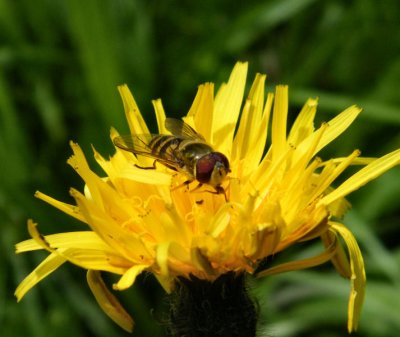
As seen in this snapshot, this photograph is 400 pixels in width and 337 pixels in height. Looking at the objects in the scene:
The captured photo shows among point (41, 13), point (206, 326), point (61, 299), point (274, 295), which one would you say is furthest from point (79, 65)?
point (206, 326)

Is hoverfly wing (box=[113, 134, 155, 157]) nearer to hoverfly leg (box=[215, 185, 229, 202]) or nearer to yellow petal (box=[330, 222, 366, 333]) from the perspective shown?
hoverfly leg (box=[215, 185, 229, 202])

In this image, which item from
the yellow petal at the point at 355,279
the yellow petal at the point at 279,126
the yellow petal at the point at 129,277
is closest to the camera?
the yellow petal at the point at 129,277

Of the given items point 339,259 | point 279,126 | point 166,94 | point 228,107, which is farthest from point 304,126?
point 166,94

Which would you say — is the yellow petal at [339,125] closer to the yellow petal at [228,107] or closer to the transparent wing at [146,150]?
the yellow petal at [228,107]

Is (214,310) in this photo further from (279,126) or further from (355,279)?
(279,126)

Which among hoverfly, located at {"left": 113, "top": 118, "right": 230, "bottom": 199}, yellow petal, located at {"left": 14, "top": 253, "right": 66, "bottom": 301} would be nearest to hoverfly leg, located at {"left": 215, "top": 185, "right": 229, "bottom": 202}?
hoverfly, located at {"left": 113, "top": 118, "right": 230, "bottom": 199}

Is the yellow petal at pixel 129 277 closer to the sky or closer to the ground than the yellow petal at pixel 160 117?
closer to the ground

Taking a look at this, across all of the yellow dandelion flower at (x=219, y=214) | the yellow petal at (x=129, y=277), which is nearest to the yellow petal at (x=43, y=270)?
the yellow dandelion flower at (x=219, y=214)
